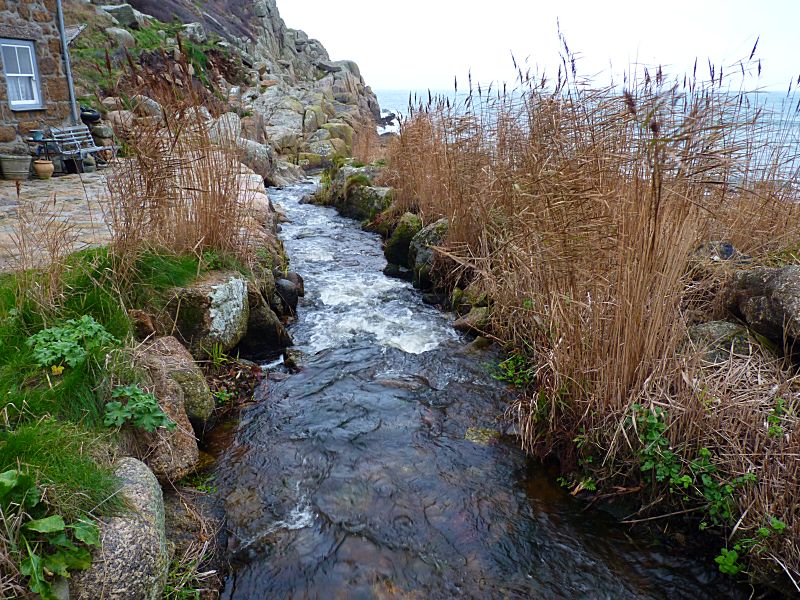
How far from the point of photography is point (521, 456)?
360 cm

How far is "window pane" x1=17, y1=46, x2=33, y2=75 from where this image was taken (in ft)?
31.3

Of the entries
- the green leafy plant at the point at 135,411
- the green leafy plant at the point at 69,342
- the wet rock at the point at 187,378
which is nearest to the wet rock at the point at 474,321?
the wet rock at the point at 187,378

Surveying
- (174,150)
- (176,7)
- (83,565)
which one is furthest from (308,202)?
(176,7)

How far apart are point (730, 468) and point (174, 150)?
435cm

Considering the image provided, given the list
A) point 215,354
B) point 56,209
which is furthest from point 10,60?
point 215,354

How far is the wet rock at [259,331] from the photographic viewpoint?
196 inches

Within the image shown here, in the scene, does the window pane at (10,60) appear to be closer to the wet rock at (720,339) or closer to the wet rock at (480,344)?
the wet rock at (480,344)

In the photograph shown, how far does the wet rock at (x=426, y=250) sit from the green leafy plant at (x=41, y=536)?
503 centimetres

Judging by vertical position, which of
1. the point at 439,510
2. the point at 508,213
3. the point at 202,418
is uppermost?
the point at 508,213

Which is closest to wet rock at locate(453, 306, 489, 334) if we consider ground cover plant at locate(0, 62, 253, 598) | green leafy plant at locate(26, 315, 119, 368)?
ground cover plant at locate(0, 62, 253, 598)

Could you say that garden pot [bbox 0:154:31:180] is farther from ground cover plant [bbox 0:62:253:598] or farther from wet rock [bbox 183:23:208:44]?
wet rock [bbox 183:23:208:44]

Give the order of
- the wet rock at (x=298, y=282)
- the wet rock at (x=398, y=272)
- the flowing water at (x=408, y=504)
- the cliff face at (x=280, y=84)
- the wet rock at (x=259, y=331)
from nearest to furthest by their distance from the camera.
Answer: the flowing water at (x=408, y=504) → the wet rock at (x=259, y=331) → the wet rock at (x=298, y=282) → the wet rock at (x=398, y=272) → the cliff face at (x=280, y=84)

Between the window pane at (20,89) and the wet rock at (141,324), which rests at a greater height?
the window pane at (20,89)

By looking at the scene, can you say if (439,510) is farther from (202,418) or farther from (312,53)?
(312,53)
